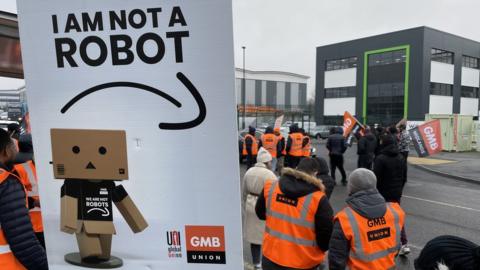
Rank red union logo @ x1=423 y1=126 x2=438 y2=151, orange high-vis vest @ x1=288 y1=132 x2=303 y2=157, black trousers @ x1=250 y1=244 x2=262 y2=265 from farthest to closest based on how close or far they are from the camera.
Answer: red union logo @ x1=423 y1=126 x2=438 y2=151 < orange high-vis vest @ x1=288 y1=132 x2=303 y2=157 < black trousers @ x1=250 y1=244 x2=262 y2=265

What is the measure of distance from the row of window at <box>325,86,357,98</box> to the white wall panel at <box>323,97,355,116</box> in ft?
1.39

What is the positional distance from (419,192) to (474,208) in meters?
1.76

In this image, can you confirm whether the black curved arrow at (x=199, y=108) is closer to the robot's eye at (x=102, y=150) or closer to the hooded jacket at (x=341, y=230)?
the robot's eye at (x=102, y=150)

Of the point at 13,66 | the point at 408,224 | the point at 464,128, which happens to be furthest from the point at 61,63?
the point at 464,128

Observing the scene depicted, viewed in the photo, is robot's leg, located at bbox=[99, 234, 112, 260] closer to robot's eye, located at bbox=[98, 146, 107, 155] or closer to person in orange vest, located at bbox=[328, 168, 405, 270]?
robot's eye, located at bbox=[98, 146, 107, 155]

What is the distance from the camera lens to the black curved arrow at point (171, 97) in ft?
4.41

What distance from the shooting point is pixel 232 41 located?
50.8 inches

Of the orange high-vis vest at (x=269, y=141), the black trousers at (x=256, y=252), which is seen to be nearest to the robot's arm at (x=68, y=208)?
the black trousers at (x=256, y=252)

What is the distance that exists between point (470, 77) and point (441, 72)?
6.61 metres

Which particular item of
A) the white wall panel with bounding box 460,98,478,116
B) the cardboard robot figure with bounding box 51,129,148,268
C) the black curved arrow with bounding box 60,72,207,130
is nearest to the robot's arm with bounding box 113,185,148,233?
the cardboard robot figure with bounding box 51,129,148,268

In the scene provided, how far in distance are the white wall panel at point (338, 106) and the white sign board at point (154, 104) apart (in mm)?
44661

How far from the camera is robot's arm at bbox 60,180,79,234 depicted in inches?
58.5

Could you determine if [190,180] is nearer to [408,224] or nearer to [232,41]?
[232,41]

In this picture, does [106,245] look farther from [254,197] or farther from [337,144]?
[337,144]
